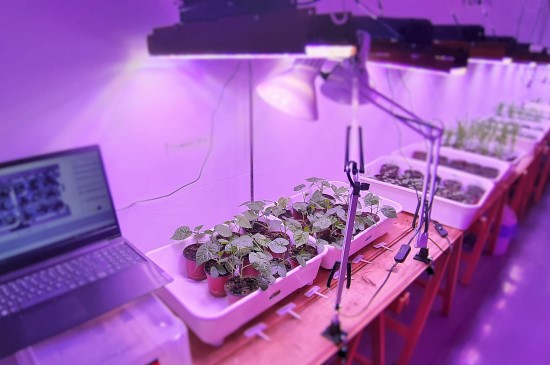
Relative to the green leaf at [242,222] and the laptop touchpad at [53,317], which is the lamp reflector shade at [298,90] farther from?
the laptop touchpad at [53,317]

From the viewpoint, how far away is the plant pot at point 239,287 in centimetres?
90

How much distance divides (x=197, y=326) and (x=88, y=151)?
55cm

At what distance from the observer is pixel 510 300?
2145 mm

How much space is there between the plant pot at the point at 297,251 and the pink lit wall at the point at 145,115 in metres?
0.28

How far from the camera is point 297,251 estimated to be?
3.53ft

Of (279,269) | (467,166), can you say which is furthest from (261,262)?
(467,166)

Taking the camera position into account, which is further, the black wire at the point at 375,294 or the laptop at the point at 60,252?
the black wire at the point at 375,294

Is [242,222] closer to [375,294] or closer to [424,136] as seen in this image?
[375,294]

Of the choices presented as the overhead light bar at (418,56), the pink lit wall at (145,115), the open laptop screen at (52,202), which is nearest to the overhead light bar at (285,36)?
the overhead light bar at (418,56)

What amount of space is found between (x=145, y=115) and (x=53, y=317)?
0.68 metres

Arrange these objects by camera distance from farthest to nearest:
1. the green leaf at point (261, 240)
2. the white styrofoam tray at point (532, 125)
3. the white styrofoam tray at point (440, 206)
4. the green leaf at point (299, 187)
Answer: the white styrofoam tray at point (532, 125) < the white styrofoam tray at point (440, 206) < the green leaf at point (299, 187) < the green leaf at point (261, 240)

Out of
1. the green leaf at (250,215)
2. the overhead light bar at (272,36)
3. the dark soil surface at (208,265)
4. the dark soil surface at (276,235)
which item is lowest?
the dark soil surface at (208,265)

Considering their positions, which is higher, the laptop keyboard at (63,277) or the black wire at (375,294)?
the laptop keyboard at (63,277)

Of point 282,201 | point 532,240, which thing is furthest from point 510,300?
point 282,201
